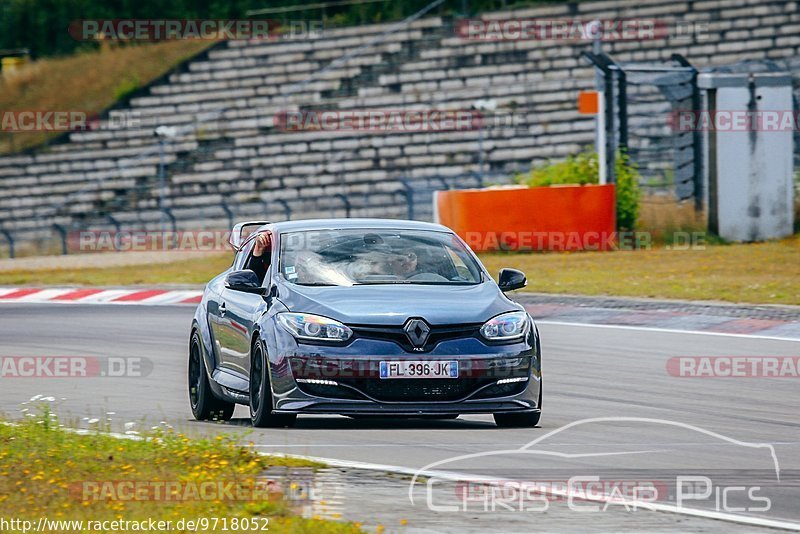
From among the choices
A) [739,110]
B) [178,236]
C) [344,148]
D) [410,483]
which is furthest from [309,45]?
[410,483]

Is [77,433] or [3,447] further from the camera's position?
[77,433]

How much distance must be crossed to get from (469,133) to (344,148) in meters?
3.58

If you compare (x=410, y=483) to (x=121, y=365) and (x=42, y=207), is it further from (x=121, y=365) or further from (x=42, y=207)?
(x=42, y=207)

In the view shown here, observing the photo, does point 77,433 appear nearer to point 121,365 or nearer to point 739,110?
point 121,365

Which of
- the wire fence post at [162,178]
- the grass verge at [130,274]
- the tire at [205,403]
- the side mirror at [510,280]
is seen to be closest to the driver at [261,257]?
the tire at [205,403]

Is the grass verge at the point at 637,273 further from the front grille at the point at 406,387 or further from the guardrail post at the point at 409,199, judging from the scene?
the front grille at the point at 406,387

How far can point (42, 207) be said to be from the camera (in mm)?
48406

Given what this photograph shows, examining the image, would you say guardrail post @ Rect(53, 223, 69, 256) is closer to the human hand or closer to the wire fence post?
the wire fence post

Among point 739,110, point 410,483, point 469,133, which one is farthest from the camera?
point 469,133

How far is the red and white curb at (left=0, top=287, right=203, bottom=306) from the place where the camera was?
81.9 ft

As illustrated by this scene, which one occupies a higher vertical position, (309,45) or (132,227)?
(309,45)

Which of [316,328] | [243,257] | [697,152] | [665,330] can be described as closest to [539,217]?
[697,152]

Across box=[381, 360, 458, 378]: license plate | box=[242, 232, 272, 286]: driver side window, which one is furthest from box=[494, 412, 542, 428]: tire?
box=[242, 232, 272, 286]: driver side window

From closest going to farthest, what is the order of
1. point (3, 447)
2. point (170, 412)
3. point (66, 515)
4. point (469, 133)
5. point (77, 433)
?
point (66, 515), point (3, 447), point (77, 433), point (170, 412), point (469, 133)
